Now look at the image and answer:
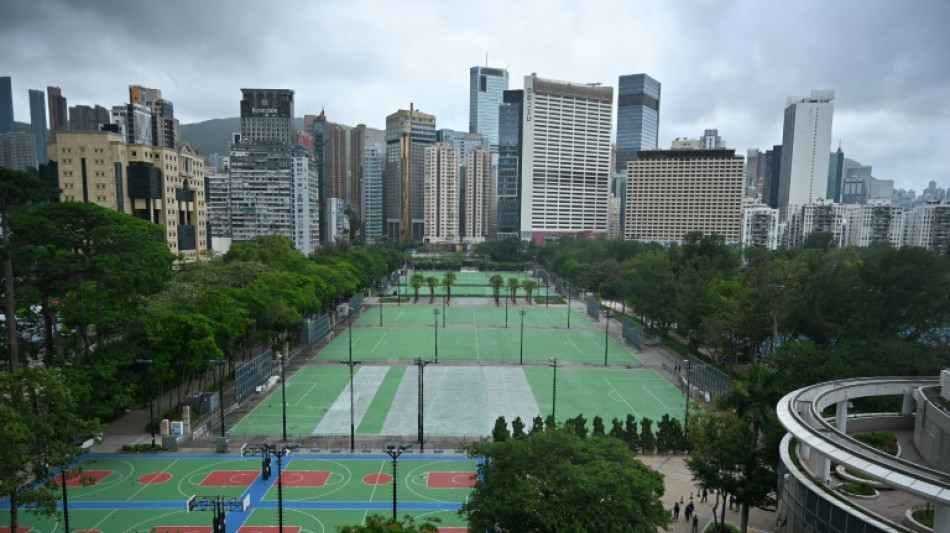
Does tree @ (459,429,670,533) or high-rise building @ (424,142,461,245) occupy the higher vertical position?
high-rise building @ (424,142,461,245)

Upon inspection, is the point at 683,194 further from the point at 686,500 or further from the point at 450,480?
the point at 450,480

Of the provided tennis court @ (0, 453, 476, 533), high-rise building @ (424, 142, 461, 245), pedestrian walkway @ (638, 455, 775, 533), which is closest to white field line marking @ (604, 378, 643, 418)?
pedestrian walkway @ (638, 455, 775, 533)

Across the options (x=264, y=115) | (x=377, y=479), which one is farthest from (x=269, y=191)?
(x=377, y=479)

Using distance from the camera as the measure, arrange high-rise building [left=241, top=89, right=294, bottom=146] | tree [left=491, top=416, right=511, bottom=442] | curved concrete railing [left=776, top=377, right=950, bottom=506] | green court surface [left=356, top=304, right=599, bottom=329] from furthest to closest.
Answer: high-rise building [left=241, top=89, right=294, bottom=146]
green court surface [left=356, top=304, right=599, bottom=329]
tree [left=491, top=416, right=511, bottom=442]
curved concrete railing [left=776, top=377, right=950, bottom=506]

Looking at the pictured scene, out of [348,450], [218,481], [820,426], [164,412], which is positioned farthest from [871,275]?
[164,412]

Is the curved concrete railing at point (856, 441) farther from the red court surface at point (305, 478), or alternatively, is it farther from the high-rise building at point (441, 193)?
the high-rise building at point (441, 193)

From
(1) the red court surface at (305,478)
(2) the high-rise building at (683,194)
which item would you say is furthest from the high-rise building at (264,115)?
(1) the red court surface at (305,478)

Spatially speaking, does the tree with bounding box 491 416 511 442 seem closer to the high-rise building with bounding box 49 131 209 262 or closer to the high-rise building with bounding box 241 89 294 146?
the high-rise building with bounding box 49 131 209 262
